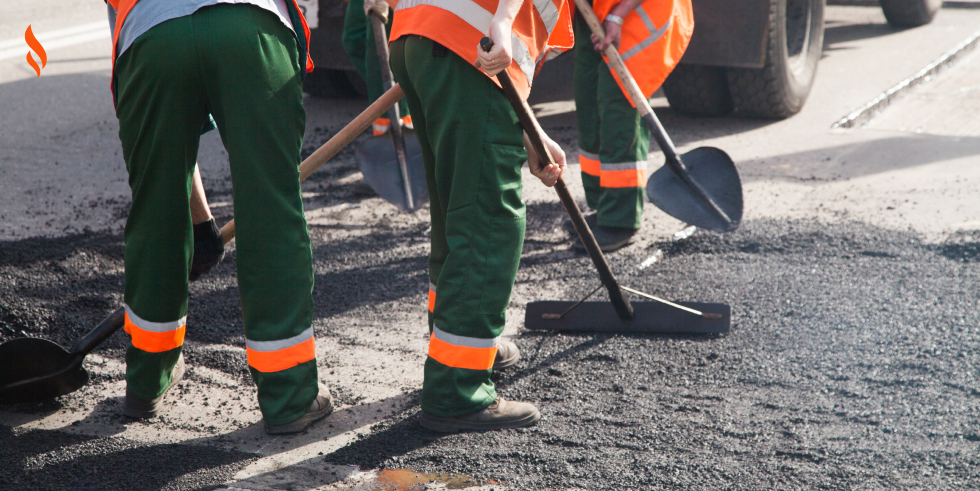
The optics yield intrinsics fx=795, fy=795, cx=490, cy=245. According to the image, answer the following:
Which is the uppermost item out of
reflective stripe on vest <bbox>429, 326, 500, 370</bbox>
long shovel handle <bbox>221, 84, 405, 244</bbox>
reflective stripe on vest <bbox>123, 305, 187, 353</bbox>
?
long shovel handle <bbox>221, 84, 405, 244</bbox>

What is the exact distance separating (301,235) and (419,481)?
29.0 inches

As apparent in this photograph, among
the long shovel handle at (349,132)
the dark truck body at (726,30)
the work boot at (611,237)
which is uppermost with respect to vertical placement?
the dark truck body at (726,30)

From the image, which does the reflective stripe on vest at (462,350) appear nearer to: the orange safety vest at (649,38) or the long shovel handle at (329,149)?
the long shovel handle at (329,149)

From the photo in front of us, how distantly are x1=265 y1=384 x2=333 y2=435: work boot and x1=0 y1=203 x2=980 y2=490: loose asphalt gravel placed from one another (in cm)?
12

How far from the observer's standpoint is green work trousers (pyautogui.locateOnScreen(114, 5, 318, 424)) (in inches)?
80.0

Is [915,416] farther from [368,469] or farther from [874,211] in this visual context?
[874,211]

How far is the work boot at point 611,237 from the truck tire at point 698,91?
2.21 meters

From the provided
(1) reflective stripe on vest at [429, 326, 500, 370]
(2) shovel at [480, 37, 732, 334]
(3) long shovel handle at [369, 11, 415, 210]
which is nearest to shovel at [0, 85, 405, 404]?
(1) reflective stripe on vest at [429, 326, 500, 370]

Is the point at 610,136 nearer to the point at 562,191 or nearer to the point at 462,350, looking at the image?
the point at 562,191

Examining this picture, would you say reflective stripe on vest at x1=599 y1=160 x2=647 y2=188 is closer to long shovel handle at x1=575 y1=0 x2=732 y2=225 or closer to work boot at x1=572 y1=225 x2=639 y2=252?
work boot at x1=572 y1=225 x2=639 y2=252

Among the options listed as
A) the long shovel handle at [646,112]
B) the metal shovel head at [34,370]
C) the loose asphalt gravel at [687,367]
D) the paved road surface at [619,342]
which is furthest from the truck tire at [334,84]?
the metal shovel head at [34,370]

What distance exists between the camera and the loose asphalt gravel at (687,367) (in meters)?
2.08

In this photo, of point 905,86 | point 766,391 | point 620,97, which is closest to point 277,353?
point 766,391

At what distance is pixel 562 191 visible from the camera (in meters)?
2.45
